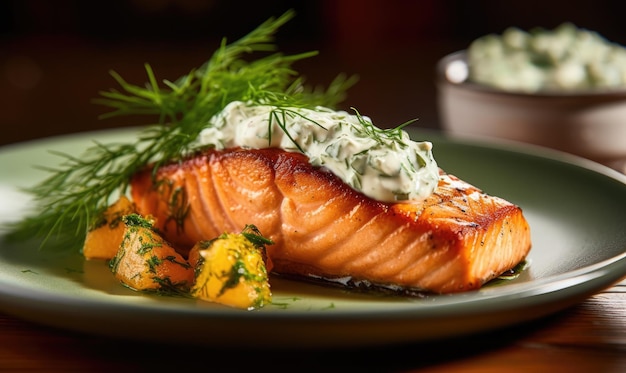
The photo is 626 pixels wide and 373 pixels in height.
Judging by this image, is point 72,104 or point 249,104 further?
point 72,104

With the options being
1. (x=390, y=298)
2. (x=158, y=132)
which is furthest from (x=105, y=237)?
(x=390, y=298)

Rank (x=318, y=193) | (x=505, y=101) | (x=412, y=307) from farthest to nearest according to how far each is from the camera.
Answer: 1. (x=505, y=101)
2. (x=318, y=193)
3. (x=412, y=307)

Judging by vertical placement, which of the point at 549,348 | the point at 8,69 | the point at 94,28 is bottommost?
the point at 549,348

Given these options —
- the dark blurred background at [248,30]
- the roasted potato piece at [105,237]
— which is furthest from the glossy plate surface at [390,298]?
the dark blurred background at [248,30]

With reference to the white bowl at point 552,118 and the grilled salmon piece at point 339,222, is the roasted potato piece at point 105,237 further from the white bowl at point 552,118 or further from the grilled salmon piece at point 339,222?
the white bowl at point 552,118

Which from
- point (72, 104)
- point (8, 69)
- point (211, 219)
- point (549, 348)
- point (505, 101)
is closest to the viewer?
A: point (549, 348)

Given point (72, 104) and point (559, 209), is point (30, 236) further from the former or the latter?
point (72, 104)

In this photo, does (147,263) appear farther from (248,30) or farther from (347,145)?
(248,30)

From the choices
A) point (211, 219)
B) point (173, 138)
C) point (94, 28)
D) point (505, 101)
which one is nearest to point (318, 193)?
point (211, 219)
